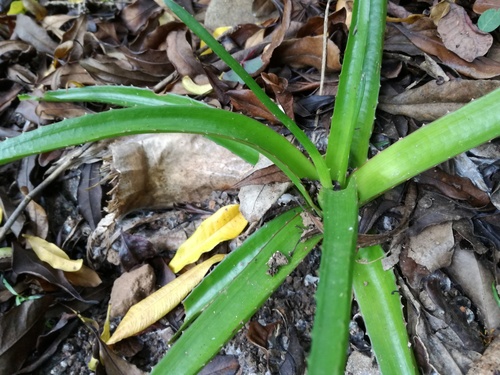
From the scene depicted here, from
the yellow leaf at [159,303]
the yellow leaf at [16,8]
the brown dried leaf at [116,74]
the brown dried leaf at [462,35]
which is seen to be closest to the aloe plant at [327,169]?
the yellow leaf at [159,303]

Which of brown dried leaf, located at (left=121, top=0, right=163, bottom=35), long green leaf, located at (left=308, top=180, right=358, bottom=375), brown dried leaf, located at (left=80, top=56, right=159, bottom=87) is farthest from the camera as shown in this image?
brown dried leaf, located at (left=121, top=0, right=163, bottom=35)

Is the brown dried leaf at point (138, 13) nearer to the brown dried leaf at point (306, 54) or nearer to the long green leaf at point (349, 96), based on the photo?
the brown dried leaf at point (306, 54)

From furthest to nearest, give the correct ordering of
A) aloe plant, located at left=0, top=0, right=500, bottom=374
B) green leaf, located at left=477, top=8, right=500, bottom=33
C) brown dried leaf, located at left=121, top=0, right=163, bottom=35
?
brown dried leaf, located at left=121, top=0, right=163, bottom=35, green leaf, located at left=477, top=8, right=500, bottom=33, aloe plant, located at left=0, top=0, right=500, bottom=374

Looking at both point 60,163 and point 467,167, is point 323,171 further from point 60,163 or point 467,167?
point 60,163

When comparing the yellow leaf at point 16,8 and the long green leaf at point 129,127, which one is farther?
the yellow leaf at point 16,8

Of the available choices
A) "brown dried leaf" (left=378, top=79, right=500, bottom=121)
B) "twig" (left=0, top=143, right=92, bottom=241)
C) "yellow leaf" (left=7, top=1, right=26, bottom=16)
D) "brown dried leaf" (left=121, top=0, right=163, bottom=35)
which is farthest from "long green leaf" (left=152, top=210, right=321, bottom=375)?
"yellow leaf" (left=7, top=1, right=26, bottom=16)

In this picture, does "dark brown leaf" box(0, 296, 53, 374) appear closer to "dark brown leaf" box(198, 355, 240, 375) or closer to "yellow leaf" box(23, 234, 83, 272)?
"yellow leaf" box(23, 234, 83, 272)

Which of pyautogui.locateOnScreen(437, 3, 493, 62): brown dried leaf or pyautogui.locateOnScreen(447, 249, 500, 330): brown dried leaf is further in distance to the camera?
pyautogui.locateOnScreen(437, 3, 493, 62): brown dried leaf
